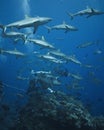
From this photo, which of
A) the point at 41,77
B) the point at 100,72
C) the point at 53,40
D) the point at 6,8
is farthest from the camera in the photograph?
the point at 100,72

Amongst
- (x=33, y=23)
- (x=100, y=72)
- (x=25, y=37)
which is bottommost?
(x=100, y=72)

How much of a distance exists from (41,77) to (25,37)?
282cm

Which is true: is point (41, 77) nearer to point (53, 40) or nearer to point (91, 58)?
point (53, 40)

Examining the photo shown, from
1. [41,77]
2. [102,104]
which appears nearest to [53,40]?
[102,104]

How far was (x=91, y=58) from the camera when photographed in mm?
54781

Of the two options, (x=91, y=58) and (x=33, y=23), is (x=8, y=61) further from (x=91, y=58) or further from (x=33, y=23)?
(x=33, y=23)

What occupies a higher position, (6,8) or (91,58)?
(6,8)

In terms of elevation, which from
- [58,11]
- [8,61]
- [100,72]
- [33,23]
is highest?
[33,23]

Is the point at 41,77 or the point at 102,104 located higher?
the point at 41,77

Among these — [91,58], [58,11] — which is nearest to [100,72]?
[91,58]

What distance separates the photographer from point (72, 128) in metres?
12.3

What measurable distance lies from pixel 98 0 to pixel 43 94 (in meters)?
28.8

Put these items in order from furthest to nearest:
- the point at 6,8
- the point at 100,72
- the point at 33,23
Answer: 1. the point at 100,72
2. the point at 6,8
3. the point at 33,23

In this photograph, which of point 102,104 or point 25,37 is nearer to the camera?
point 25,37
